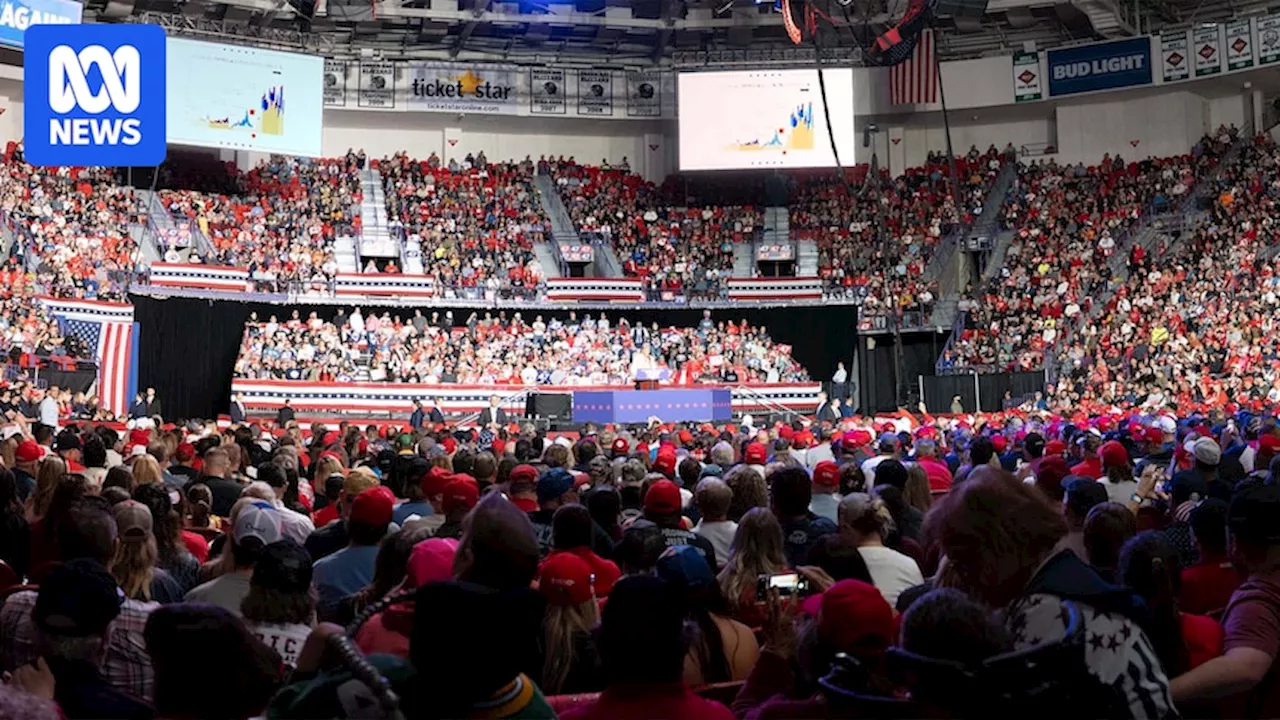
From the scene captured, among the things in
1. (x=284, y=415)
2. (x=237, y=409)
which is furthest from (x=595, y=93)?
(x=284, y=415)

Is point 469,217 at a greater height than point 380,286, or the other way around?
point 469,217

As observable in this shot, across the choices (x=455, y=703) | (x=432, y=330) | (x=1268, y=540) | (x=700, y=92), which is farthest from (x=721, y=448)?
(x=700, y=92)

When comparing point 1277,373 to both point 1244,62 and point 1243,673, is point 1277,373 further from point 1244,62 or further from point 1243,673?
point 1243,673

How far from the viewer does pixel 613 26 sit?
41656 mm

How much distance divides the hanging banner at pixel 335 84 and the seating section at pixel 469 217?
7.67 feet

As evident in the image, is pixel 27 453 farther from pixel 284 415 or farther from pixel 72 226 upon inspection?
pixel 72 226

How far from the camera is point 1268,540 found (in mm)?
4281

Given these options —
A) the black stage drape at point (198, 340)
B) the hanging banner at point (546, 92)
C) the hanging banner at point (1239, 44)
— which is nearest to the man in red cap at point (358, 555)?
the black stage drape at point (198, 340)

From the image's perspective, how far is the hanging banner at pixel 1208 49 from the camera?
127 feet

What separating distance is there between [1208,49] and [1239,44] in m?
1.04

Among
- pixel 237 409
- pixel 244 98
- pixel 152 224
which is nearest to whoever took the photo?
pixel 237 409

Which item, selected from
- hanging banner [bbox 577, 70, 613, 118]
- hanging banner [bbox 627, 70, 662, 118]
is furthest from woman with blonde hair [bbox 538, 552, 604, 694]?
hanging banner [bbox 627, 70, 662, 118]

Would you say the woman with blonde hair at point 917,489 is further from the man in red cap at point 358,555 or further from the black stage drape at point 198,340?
the black stage drape at point 198,340

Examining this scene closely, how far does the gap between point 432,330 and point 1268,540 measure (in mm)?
30718
